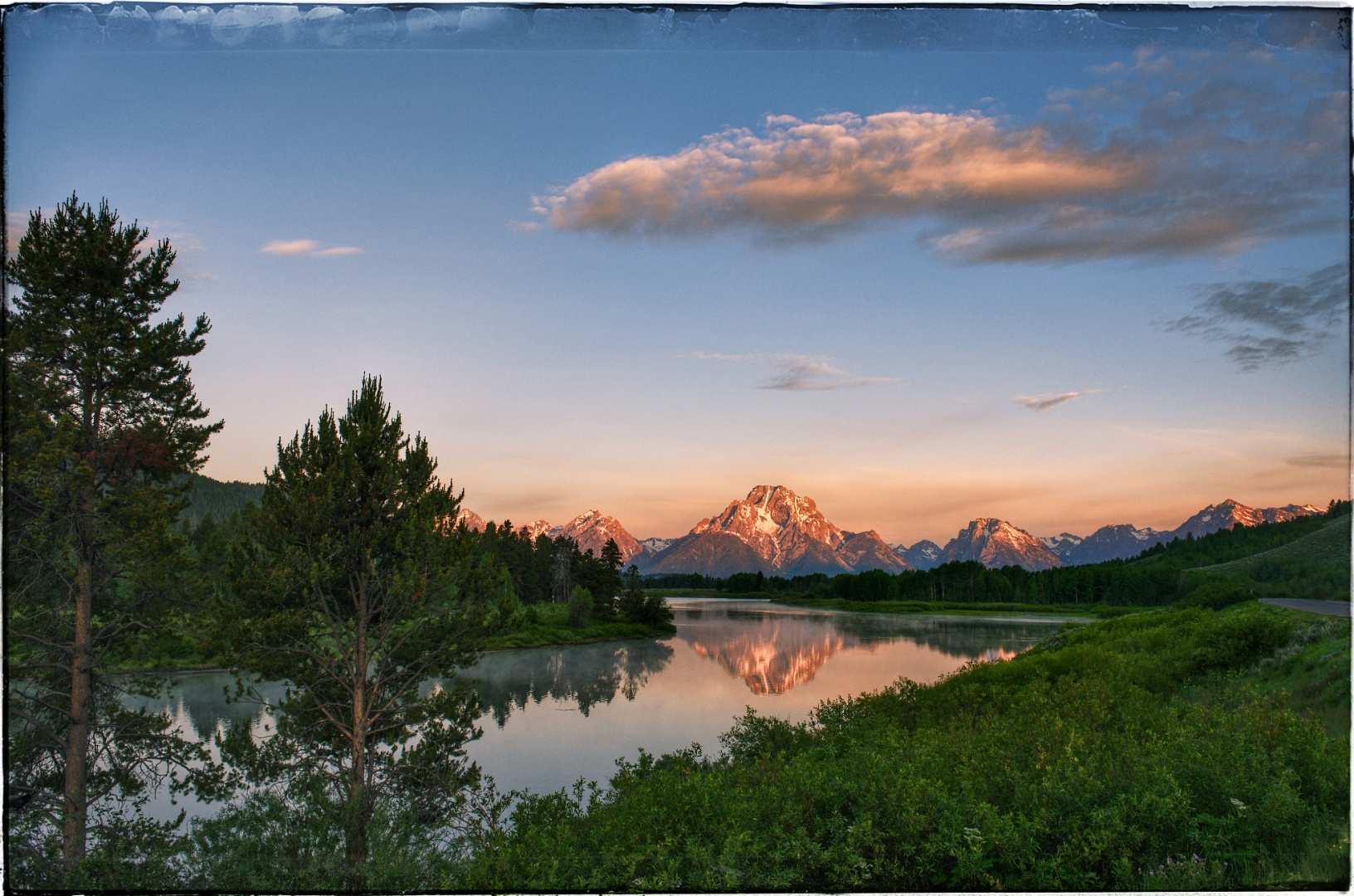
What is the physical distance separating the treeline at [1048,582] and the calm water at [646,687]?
44.5 ft

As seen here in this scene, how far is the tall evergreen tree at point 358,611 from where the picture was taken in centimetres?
1511

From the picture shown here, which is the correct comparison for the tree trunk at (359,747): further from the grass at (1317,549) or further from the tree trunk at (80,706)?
the grass at (1317,549)

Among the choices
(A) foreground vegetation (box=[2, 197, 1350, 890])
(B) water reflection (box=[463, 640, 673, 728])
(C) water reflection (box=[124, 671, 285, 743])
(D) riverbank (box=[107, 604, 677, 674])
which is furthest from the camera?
(D) riverbank (box=[107, 604, 677, 674])

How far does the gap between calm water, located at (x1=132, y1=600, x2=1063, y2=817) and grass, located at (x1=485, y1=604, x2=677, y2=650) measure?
2.56ft

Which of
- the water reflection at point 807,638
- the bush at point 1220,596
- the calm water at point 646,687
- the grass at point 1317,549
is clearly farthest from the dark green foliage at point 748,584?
the grass at point 1317,549

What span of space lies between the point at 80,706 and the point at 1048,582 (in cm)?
10400

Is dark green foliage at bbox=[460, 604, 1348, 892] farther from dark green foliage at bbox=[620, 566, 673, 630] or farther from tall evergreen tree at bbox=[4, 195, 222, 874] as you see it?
dark green foliage at bbox=[620, 566, 673, 630]

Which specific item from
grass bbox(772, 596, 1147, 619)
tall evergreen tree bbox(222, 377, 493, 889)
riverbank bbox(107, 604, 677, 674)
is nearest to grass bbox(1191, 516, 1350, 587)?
tall evergreen tree bbox(222, 377, 493, 889)

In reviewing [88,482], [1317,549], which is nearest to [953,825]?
[1317,549]

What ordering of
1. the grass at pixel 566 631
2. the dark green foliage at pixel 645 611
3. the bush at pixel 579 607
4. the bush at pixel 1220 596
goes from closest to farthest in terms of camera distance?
the bush at pixel 1220 596
the grass at pixel 566 631
the bush at pixel 579 607
the dark green foliage at pixel 645 611

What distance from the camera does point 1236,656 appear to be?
19.6 m

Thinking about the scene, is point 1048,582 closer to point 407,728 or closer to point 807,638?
point 807,638

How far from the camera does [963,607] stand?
9531 cm

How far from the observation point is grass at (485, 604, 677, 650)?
46312 millimetres
